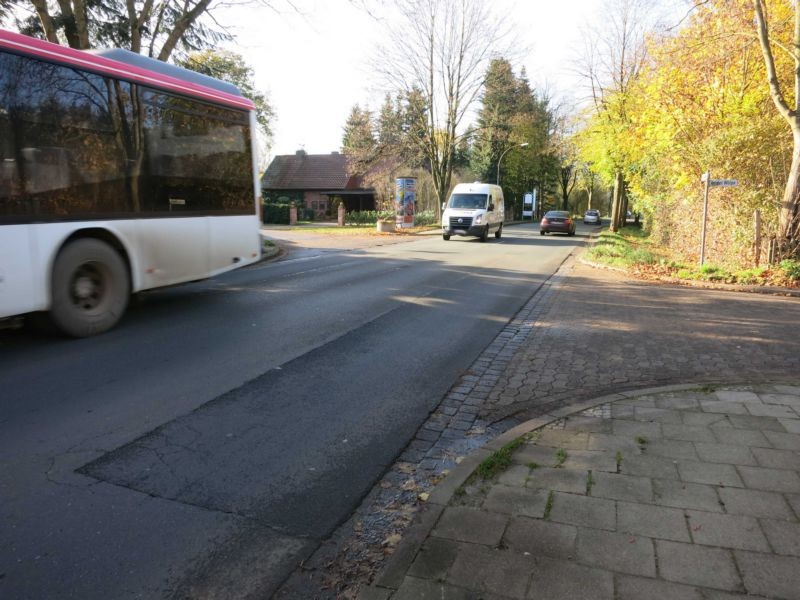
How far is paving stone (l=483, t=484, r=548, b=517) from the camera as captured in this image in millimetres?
2996

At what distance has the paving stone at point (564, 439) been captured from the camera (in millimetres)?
3824

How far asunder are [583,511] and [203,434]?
8.65ft

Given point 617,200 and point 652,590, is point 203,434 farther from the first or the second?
point 617,200

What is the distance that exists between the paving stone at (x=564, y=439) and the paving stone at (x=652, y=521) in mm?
762

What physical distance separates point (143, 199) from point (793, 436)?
7.45 m

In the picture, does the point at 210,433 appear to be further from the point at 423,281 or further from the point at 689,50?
the point at 689,50

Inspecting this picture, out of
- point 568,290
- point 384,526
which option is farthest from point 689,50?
point 384,526

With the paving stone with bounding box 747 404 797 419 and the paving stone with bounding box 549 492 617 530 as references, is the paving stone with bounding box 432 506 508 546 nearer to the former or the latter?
the paving stone with bounding box 549 492 617 530

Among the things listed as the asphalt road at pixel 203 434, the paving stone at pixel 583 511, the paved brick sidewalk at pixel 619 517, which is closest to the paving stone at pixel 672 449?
the paved brick sidewalk at pixel 619 517

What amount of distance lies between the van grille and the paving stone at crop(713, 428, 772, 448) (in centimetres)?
2172

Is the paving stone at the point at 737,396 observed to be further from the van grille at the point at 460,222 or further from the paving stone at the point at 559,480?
the van grille at the point at 460,222

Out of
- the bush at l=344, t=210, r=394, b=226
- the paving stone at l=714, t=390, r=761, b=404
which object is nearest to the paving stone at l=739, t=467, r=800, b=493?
the paving stone at l=714, t=390, r=761, b=404

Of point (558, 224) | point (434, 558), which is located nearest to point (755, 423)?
point (434, 558)

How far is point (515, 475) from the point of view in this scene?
340 cm
